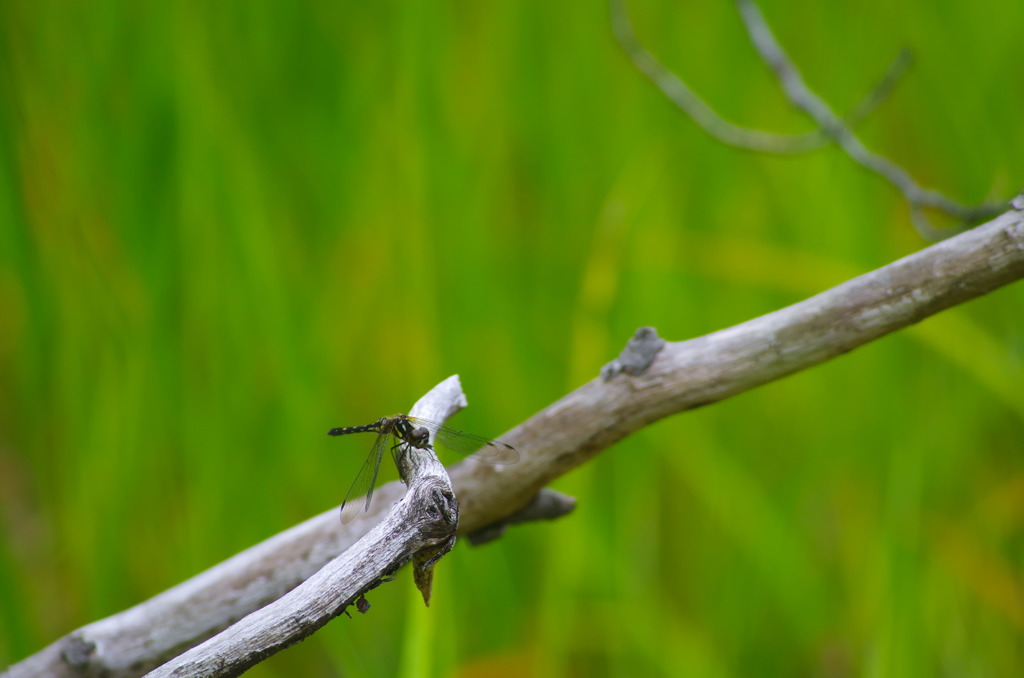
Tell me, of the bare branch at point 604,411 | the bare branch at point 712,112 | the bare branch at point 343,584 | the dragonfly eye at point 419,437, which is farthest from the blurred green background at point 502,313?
the bare branch at point 343,584

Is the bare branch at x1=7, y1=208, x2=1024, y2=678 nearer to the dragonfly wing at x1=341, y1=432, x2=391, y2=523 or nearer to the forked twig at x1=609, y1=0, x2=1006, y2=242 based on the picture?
the dragonfly wing at x1=341, y1=432, x2=391, y2=523

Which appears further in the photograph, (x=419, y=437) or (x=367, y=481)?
(x=367, y=481)

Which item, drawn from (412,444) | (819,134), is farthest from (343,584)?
(819,134)

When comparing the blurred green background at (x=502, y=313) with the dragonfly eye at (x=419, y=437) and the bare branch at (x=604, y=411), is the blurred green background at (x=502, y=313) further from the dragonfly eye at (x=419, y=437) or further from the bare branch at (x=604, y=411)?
the dragonfly eye at (x=419, y=437)

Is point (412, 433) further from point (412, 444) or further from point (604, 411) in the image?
point (604, 411)

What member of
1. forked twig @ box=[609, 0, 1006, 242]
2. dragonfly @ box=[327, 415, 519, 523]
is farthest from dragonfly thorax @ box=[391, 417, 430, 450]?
forked twig @ box=[609, 0, 1006, 242]

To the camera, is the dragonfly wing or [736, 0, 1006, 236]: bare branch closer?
the dragonfly wing

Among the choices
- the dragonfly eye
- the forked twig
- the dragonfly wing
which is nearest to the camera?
the dragonfly eye

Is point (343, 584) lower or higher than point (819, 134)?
lower
